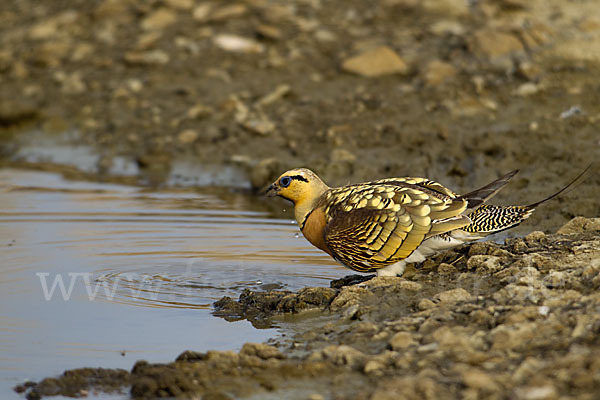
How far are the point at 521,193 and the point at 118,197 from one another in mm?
4307

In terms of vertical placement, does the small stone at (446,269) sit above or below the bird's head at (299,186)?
below

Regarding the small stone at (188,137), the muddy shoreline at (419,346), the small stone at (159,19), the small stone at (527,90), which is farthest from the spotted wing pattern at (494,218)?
the small stone at (159,19)

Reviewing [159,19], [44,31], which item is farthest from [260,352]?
[44,31]

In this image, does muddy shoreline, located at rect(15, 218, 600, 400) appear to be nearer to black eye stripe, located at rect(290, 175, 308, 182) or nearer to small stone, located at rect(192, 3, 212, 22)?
black eye stripe, located at rect(290, 175, 308, 182)

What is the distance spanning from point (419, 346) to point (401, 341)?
11 centimetres

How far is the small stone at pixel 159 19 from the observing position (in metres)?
14.1

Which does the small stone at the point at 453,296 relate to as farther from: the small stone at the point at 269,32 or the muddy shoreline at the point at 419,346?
the small stone at the point at 269,32

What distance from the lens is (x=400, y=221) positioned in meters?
6.38

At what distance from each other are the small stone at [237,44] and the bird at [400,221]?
6.70m

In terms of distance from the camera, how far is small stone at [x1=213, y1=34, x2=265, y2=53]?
13078 mm

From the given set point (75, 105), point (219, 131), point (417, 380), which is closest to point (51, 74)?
point (75, 105)

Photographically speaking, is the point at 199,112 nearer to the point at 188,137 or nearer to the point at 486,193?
the point at 188,137

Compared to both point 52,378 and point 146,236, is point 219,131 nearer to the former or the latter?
point 146,236

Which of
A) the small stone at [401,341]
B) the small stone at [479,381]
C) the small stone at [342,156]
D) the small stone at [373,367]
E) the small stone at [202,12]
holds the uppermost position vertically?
the small stone at [202,12]
